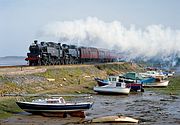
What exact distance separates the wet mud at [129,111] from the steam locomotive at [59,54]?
21.0 metres

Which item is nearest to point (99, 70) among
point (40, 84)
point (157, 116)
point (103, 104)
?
point (40, 84)

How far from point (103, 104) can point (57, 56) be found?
34213mm

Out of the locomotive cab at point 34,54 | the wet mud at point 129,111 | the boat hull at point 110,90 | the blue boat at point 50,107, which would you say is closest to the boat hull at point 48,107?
→ the blue boat at point 50,107

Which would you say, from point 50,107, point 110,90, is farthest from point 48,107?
point 110,90

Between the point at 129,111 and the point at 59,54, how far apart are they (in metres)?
40.4

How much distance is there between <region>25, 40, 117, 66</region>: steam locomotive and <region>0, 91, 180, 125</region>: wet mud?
21.0 m

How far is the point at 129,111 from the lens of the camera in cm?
3666

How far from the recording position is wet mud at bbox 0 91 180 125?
3036 centimetres

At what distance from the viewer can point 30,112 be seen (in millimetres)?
32750

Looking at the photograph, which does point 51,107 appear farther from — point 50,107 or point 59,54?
point 59,54

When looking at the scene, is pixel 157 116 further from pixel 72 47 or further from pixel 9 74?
pixel 72 47

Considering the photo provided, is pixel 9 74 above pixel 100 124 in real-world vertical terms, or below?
above

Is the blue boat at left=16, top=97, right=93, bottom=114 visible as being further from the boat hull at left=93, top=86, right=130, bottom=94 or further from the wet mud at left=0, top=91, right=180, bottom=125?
the boat hull at left=93, top=86, right=130, bottom=94

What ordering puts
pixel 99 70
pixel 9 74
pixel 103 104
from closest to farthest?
pixel 103 104, pixel 9 74, pixel 99 70
